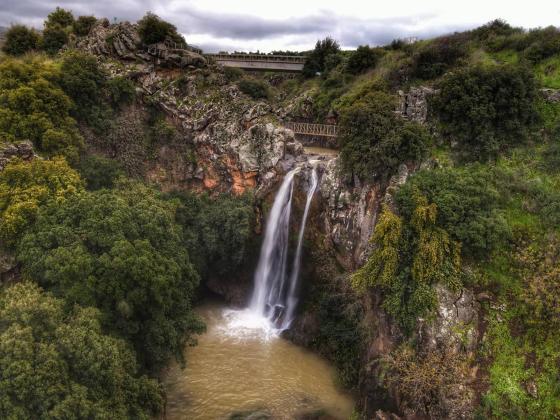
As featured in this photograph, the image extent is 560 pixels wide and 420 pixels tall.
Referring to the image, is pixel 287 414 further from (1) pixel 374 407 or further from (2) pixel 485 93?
(2) pixel 485 93

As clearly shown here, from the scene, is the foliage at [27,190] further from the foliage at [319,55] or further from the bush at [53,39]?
the foliage at [319,55]

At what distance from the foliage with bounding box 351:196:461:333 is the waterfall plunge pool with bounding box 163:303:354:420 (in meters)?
5.96

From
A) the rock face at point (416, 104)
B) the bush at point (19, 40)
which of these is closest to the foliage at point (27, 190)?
the rock face at point (416, 104)

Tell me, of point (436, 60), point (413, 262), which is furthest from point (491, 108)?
point (413, 262)

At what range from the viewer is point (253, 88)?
32094mm

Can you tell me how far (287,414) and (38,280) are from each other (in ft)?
41.6

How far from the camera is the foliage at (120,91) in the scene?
30.2 meters

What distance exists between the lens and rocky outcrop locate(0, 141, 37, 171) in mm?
20625

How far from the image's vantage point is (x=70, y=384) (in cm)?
1279

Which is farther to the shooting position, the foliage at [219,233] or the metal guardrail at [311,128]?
the metal guardrail at [311,128]

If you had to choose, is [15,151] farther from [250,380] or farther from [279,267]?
[250,380]

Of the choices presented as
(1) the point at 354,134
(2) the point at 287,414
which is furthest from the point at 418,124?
(2) the point at 287,414

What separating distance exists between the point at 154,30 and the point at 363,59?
18902mm

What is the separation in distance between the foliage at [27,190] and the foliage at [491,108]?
21607 mm
